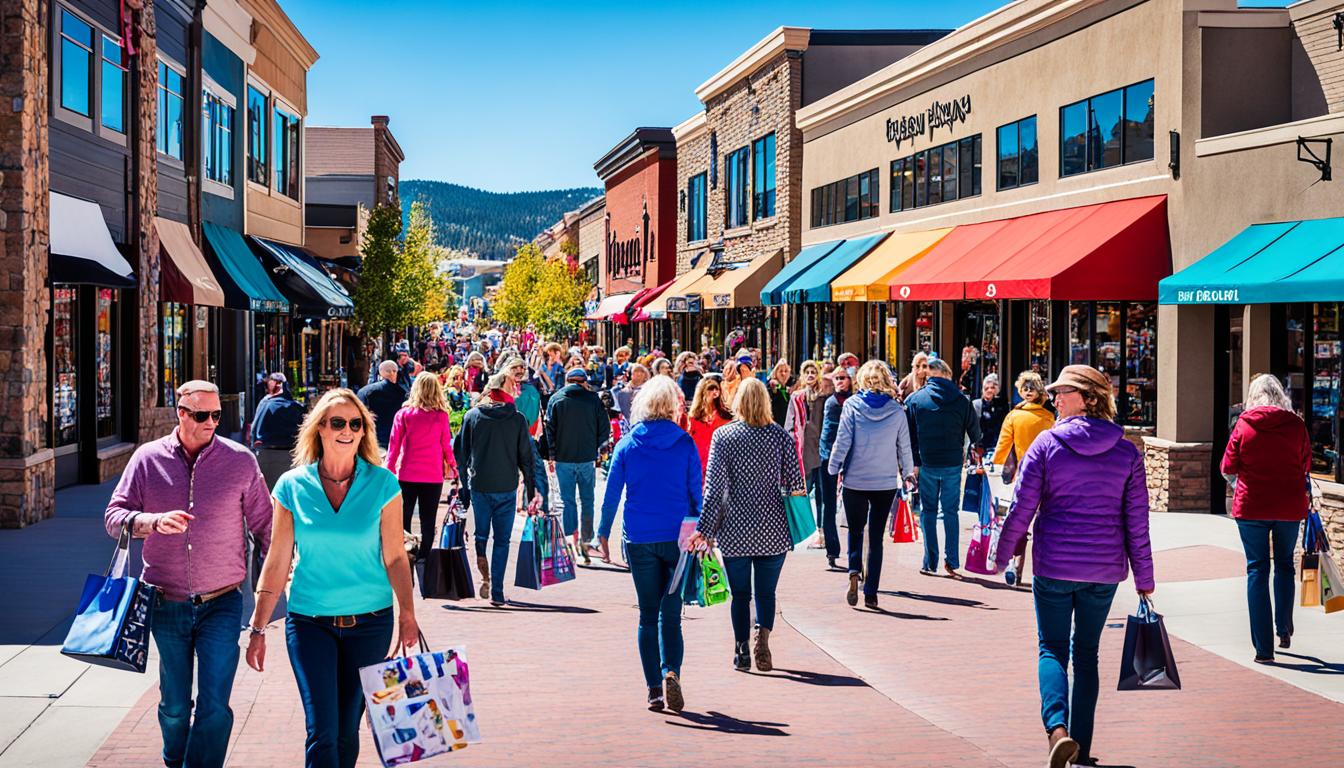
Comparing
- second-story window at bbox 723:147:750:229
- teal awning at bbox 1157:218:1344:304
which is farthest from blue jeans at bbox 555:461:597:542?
second-story window at bbox 723:147:750:229

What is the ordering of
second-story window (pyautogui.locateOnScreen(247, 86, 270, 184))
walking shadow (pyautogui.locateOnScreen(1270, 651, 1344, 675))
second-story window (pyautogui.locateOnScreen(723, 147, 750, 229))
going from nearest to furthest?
walking shadow (pyautogui.locateOnScreen(1270, 651, 1344, 675)) → second-story window (pyautogui.locateOnScreen(247, 86, 270, 184)) → second-story window (pyautogui.locateOnScreen(723, 147, 750, 229))

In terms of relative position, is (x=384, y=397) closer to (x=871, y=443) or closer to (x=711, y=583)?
(x=871, y=443)

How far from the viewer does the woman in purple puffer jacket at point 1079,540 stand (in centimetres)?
710

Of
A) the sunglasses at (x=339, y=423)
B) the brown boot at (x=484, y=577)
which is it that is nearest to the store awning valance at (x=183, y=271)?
the brown boot at (x=484, y=577)

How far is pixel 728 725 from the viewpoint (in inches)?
320

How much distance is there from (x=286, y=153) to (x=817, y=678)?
32272 mm

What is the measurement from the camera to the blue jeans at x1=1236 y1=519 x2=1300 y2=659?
31.5 ft

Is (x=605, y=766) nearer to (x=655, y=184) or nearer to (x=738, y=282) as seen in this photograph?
(x=738, y=282)

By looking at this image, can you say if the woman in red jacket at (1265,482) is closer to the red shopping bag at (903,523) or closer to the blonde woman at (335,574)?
the red shopping bag at (903,523)

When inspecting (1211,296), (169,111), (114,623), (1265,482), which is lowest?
(114,623)

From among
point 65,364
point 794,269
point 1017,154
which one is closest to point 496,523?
point 65,364

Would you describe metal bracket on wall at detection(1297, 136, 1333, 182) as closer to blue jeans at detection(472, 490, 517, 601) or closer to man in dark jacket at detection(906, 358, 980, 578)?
man in dark jacket at detection(906, 358, 980, 578)

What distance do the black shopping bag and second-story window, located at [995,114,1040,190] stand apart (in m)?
17.2

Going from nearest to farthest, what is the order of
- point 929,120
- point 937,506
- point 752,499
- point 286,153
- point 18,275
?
point 752,499
point 937,506
point 18,275
point 929,120
point 286,153
